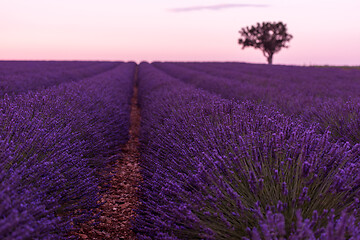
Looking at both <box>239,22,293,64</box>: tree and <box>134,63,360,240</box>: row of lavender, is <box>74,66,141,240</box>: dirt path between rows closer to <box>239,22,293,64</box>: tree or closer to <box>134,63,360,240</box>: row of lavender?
<box>134,63,360,240</box>: row of lavender

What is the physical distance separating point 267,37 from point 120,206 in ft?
110

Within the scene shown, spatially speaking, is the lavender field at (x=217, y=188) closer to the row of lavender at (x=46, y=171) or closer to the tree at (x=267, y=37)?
the row of lavender at (x=46, y=171)

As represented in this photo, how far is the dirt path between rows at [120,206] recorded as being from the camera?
2670 mm

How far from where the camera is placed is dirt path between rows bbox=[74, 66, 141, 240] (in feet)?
8.76

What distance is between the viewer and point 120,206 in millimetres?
3217

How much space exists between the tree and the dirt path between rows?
32.0 metres

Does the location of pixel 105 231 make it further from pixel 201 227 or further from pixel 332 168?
pixel 332 168

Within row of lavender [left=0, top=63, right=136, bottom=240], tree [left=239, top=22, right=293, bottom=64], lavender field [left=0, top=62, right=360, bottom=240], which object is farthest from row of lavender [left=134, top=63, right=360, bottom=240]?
tree [left=239, top=22, right=293, bottom=64]

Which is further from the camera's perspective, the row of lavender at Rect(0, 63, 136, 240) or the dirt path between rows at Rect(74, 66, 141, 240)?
the dirt path between rows at Rect(74, 66, 141, 240)

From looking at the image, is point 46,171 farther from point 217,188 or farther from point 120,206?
point 120,206

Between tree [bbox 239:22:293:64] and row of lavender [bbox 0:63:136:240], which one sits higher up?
tree [bbox 239:22:293:64]

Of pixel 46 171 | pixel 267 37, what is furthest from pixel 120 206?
pixel 267 37

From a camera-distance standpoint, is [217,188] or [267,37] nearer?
[217,188]

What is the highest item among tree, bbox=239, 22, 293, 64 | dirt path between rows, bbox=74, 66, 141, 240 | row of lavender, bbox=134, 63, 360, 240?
tree, bbox=239, 22, 293, 64
